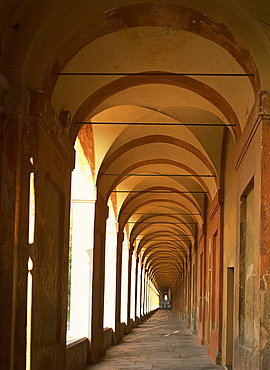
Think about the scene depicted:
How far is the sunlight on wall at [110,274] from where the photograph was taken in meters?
20.7

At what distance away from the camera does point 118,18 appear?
8.77 metres

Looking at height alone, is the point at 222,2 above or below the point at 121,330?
above

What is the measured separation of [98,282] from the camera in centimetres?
1672

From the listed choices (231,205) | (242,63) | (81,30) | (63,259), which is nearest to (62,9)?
(81,30)

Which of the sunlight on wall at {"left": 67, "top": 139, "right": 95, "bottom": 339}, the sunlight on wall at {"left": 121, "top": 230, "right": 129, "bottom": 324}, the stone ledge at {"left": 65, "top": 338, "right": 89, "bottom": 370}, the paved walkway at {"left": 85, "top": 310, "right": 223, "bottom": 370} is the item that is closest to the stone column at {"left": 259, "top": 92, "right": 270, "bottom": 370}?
the stone ledge at {"left": 65, "top": 338, "right": 89, "bottom": 370}

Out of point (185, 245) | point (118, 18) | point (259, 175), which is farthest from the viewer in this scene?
point (185, 245)

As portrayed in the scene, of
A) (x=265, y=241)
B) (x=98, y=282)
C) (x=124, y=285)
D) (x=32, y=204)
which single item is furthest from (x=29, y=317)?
(x=124, y=285)

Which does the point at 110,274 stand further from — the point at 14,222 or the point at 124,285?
the point at 14,222

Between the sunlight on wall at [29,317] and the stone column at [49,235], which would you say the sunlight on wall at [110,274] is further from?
the sunlight on wall at [29,317]

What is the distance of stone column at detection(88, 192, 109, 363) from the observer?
1528 centimetres

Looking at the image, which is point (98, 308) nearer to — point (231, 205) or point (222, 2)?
point (231, 205)

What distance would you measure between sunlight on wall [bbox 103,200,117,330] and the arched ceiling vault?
198 inches

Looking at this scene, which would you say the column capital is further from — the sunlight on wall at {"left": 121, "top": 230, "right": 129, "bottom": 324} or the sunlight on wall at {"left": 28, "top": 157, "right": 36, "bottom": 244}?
the sunlight on wall at {"left": 121, "top": 230, "right": 129, "bottom": 324}

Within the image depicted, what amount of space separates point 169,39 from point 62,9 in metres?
2.26
